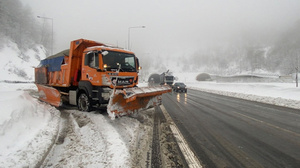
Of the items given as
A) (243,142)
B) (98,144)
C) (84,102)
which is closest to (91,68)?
(84,102)

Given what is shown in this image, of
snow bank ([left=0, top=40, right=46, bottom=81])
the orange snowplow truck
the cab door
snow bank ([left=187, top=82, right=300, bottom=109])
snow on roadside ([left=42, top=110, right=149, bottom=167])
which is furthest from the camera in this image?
snow bank ([left=0, top=40, right=46, bottom=81])

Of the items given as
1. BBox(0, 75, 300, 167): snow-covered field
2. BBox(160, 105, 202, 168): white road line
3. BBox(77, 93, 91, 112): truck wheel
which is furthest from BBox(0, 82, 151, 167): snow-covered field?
BBox(77, 93, 91, 112): truck wheel

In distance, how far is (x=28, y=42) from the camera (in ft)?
194

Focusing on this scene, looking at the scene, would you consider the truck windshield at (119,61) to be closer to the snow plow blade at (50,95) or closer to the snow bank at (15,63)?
the snow plow blade at (50,95)

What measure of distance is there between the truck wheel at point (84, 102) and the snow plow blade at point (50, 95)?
6.29 feet

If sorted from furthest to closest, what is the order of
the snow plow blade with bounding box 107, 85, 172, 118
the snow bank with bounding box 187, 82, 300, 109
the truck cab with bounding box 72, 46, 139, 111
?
the snow bank with bounding box 187, 82, 300, 109, the truck cab with bounding box 72, 46, 139, 111, the snow plow blade with bounding box 107, 85, 172, 118

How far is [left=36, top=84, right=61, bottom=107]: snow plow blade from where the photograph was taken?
9526mm

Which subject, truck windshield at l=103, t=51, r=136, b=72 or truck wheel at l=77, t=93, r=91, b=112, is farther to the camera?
truck wheel at l=77, t=93, r=91, b=112

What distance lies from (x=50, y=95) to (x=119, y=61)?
5625 millimetres

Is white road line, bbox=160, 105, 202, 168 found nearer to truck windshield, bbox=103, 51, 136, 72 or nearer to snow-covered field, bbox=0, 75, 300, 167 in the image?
snow-covered field, bbox=0, 75, 300, 167

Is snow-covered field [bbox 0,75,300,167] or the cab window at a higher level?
the cab window

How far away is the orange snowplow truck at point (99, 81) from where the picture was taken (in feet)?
→ 20.9

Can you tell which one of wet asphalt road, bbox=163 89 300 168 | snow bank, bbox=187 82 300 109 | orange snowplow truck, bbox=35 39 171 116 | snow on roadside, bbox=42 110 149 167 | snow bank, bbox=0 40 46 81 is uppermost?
snow bank, bbox=0 40 46 81

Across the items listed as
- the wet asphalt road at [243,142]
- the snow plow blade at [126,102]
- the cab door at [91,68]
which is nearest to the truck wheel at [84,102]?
the cab door at [91,68]
